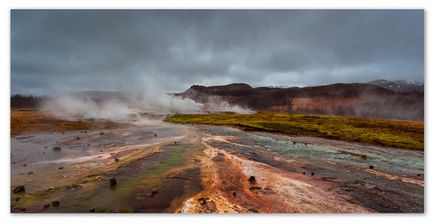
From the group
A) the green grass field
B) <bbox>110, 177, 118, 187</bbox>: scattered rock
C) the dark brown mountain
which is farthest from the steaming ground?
the dark brown mountain

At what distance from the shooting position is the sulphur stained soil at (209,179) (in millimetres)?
4930

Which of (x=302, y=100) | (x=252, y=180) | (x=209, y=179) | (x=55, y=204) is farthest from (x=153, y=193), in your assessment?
(x=302, y=100)

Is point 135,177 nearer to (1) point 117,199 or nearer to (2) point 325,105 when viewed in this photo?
(1) point 117,199

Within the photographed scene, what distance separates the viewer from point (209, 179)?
6.04 m

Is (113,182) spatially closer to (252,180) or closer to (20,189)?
(20,189)

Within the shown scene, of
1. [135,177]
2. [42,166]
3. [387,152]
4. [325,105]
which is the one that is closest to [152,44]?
[135,177]

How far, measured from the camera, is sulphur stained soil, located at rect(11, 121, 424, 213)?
493 centimetres

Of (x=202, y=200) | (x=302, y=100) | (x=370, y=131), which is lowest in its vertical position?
(x=202, y=200)

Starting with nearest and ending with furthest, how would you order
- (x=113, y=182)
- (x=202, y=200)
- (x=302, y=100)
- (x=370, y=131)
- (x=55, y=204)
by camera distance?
(x=55, y=204) < (x=202, y=200) < (x=113, y=182) < (x=370, y=131) < (x=302, y=100)

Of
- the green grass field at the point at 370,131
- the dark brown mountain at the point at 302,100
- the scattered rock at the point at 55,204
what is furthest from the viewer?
the dark brown mountain at the point at 302,100

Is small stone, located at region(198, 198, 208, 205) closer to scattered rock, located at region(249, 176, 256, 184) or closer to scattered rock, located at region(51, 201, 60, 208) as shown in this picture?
scattered rock, located at region(249, 176, 256, 184)

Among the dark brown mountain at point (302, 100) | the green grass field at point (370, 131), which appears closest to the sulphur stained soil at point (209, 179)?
the green grass field at point (370, 131)

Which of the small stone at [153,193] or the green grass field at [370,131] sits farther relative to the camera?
the green grass field at [370,131]

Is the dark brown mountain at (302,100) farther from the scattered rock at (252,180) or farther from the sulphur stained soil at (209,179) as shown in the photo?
the scattered rock at (252,180)
